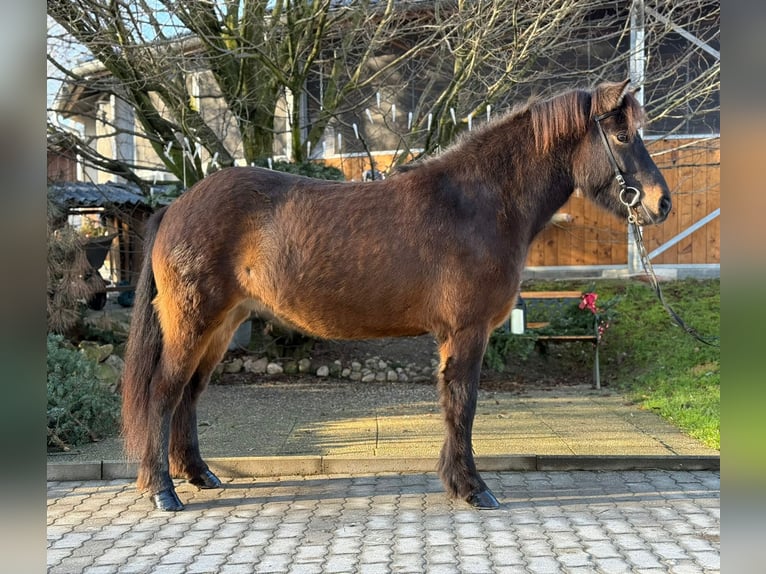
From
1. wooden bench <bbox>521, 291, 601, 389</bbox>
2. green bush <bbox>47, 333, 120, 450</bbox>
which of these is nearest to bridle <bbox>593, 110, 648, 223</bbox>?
wooden bench <bbox>521, 291, 601, 389</bbox>

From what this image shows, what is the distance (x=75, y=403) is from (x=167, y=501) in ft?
6.54

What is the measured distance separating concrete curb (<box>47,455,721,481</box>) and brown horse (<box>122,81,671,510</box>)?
63cm

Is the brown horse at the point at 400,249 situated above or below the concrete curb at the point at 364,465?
above

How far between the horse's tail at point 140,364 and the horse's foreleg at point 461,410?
1.86 metres

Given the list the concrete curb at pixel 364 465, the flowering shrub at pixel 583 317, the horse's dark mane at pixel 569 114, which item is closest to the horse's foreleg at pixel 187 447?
the concrete curb at pixel 364 465

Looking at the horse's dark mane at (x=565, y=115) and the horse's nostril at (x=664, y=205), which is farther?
the horse's dark mane at (x=565, y=115)

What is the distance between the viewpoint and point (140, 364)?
416cm

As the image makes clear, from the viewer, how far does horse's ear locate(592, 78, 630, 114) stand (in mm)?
3887

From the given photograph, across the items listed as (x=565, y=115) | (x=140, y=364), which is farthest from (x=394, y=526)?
(x=565, y=115)

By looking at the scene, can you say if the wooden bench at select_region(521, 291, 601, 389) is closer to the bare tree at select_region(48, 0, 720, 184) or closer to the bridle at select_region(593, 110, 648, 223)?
the bare tree at select_region(48, 0, 720, 184)

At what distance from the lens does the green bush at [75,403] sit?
5.21 meters

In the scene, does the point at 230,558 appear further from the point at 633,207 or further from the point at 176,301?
the point at 633,207

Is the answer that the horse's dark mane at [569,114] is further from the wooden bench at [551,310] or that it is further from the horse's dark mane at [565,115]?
the wooden bench at [551,310]

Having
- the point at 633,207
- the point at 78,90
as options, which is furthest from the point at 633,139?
the point at 78,90
